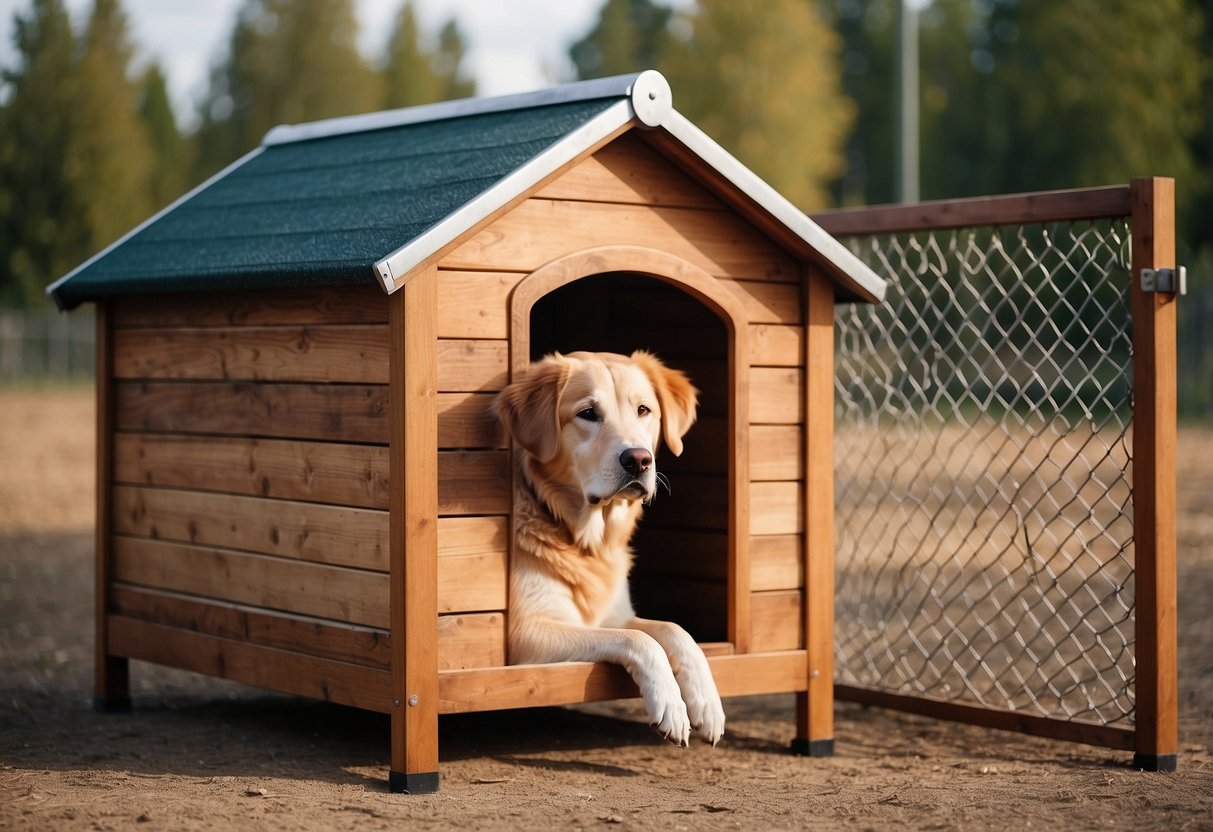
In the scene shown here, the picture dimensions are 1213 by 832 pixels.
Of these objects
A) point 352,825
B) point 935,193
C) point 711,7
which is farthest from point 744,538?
point 935,193

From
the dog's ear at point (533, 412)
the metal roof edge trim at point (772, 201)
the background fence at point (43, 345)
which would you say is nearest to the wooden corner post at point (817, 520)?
the metal roof edge trim at point (772, 201)

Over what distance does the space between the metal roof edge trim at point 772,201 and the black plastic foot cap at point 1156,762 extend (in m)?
1.95

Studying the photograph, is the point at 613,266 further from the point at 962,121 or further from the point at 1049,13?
the point at 962,121

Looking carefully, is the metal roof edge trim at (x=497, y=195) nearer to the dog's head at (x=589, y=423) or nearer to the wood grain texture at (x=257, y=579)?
the dog's head at (x=589, y=423)

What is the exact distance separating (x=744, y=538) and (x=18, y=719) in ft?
10.3

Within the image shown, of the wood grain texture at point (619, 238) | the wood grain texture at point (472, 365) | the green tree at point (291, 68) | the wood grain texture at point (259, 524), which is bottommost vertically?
the wood grain texture at point (259, 524)

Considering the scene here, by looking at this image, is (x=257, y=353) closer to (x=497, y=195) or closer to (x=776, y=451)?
(x=497, y=195)

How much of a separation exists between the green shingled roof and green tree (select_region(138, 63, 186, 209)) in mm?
32231

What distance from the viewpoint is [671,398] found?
562 cm

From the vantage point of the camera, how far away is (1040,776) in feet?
17.9

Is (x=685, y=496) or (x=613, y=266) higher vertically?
(x=613, y=266)

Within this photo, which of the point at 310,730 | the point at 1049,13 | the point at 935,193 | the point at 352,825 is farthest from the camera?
the point at 935,193

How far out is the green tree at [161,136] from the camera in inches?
1500

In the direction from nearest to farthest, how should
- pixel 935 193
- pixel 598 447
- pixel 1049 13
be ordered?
pixel 598 447, pixel 1049 13, pixel 935 193
